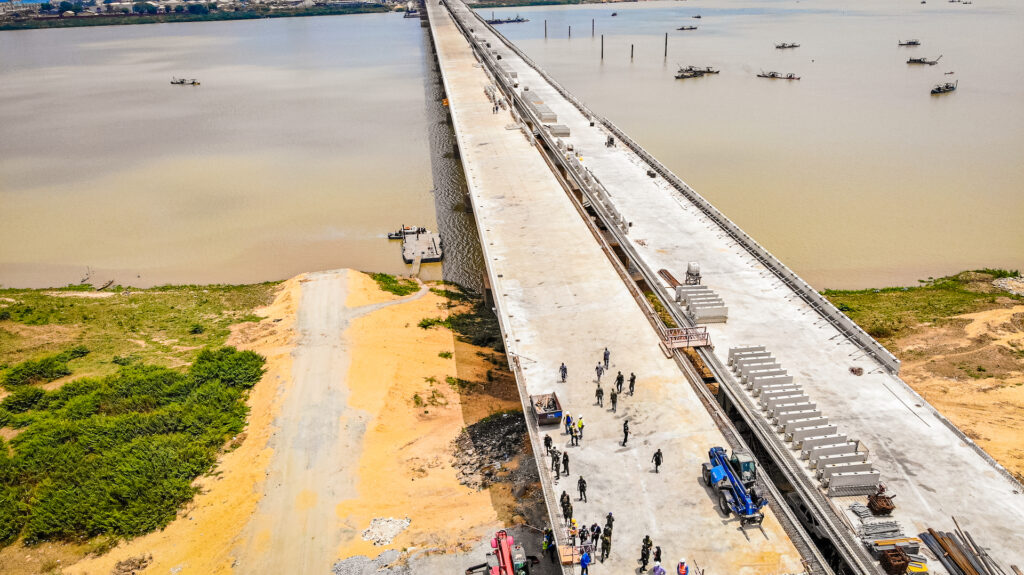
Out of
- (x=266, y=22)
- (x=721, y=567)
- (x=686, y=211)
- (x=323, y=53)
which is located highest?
(x=266, y=22)

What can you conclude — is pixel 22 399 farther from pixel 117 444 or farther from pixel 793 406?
pixel 793 406

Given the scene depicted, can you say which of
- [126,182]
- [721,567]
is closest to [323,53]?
[126,182]

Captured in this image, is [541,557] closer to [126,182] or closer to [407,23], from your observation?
[126,182]

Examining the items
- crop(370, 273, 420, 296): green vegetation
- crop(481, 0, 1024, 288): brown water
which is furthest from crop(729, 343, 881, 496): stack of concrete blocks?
crop(370, 273, 420, 296): green vegetation

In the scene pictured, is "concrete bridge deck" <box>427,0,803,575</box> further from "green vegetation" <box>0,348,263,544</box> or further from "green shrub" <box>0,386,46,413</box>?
"green shrub" <box>0,386,46,413</box>

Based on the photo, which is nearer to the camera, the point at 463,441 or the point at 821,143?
the point at 463,441

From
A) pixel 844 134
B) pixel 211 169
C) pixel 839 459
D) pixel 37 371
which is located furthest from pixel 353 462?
pixel 844 134

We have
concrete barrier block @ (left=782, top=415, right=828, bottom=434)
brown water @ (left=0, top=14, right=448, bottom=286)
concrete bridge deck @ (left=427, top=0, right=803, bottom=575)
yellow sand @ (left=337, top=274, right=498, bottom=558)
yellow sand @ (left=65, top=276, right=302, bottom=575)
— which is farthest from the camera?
brown water @ (left=0, top=14, right=448, bottom=286)
